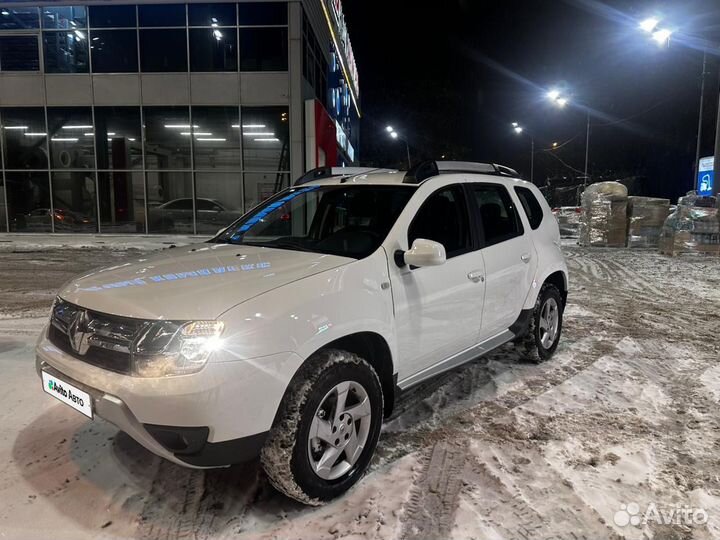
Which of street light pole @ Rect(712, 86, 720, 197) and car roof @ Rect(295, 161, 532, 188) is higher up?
street light pole @ Rect(712, 86, 720, 197)

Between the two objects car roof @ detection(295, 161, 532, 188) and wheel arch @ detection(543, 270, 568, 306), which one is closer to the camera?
car roof @ detection(295, 161, 532, 188)

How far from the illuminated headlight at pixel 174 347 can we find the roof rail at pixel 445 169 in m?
1.85

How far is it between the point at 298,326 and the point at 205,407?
0.56 metres

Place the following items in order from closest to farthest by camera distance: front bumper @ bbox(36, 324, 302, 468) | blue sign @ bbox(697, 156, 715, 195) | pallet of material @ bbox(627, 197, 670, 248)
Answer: front bumper @ bbox(36, 324, 302, 468)
pallet of material @ bbox(627, 197, 670, 248)
blue sign @ bbox(697, 156, 715, 195)

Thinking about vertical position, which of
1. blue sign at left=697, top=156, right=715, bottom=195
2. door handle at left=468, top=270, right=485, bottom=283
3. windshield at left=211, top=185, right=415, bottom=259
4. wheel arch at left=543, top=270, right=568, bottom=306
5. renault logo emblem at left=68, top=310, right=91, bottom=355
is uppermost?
blue sign at left=697, top=156, right=715, bottom=195

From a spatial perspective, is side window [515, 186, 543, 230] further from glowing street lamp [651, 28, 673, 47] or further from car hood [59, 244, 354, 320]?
glowing street lamp [651, 28, 673, 47]

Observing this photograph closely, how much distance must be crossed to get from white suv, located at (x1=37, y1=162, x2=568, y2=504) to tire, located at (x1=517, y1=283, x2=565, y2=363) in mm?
728

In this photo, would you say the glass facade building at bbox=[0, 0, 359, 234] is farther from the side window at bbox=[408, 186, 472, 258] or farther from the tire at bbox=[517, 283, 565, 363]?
the side window at bbox=[408, 186, 472, 258]

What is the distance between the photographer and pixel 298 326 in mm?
2457

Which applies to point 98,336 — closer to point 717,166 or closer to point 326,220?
point 326,220

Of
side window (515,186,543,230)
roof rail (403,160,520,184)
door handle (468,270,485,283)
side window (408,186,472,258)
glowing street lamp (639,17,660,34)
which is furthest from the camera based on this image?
glowing street lamp (639,17,660,34)

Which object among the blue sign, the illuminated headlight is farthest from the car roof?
the blue sign

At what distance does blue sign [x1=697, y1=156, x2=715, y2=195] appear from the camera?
621 inches

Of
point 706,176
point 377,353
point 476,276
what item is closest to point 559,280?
Answer: point 476,276
